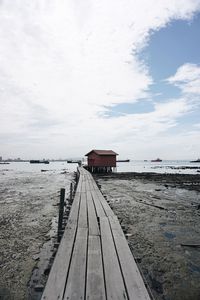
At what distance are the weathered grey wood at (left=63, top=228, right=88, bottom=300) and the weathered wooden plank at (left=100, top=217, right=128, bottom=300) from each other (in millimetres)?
448

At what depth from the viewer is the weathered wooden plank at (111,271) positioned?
3969 millimetres

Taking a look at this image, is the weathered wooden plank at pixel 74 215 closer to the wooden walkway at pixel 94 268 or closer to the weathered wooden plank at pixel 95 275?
the wooden walkway at pixel 94 268

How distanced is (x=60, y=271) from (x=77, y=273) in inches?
13.7

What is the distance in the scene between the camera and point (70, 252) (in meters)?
5.80

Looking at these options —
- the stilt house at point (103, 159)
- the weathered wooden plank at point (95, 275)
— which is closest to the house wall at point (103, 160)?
the stilt house at point (103, 159)

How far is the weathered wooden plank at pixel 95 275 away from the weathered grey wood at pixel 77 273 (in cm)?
10

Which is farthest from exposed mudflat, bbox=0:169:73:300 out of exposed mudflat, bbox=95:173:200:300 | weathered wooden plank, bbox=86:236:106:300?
exposed mudflat, bbox=95:173:200:300

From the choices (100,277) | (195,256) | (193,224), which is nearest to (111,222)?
(195,256)

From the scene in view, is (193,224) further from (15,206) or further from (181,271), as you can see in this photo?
(15,206)

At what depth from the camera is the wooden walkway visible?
397cm

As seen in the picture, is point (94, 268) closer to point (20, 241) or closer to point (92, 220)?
point (92, 220)

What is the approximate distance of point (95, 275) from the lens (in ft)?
15.2

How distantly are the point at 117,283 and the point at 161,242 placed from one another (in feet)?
18.2

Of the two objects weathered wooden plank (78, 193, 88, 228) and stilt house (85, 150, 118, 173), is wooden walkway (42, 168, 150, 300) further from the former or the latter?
stilt house (85, 150, 118, 173)
